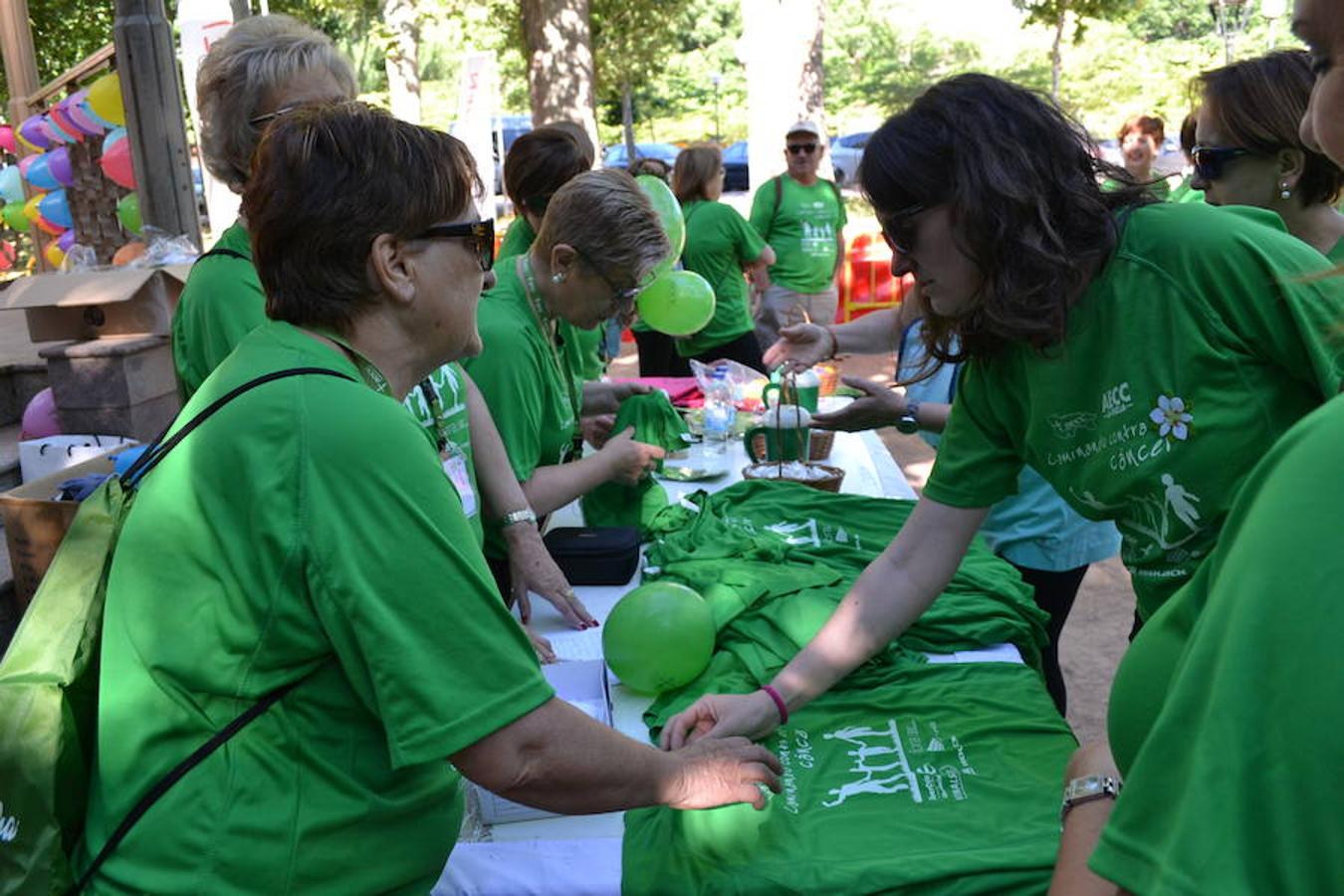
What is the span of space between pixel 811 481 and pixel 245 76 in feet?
5.91

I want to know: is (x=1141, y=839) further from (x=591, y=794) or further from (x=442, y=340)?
(x=442, y=340)

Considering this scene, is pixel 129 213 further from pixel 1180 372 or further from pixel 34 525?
pixel 1180 372

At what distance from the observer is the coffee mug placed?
3494mm

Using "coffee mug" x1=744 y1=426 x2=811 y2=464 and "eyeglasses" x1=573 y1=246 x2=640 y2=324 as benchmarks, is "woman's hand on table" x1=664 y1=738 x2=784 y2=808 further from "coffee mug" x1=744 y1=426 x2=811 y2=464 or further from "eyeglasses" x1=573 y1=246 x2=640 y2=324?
"coffee mug" x1=744 y1=426 x2=811 y2=464

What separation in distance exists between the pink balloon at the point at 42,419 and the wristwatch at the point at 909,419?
362 cm

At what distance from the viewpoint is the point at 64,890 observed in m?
1.21

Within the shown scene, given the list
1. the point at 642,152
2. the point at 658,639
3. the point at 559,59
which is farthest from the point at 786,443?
the point at 642,152

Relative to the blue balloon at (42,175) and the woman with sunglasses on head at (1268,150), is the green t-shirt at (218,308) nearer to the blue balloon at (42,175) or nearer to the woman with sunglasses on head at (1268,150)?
the woman with sunglasses on head at (1268,150)

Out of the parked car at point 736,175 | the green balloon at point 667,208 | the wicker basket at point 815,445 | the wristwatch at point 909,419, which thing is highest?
the green balloon at point 667,208

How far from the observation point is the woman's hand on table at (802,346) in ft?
11.3

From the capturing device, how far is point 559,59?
1200 centimetres

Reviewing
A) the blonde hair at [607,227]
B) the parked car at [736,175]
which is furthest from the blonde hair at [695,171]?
the parked car at [736,175]

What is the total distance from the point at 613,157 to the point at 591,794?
27551 millimetres

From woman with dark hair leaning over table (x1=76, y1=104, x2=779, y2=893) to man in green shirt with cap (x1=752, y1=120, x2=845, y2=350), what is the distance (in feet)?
21.1
